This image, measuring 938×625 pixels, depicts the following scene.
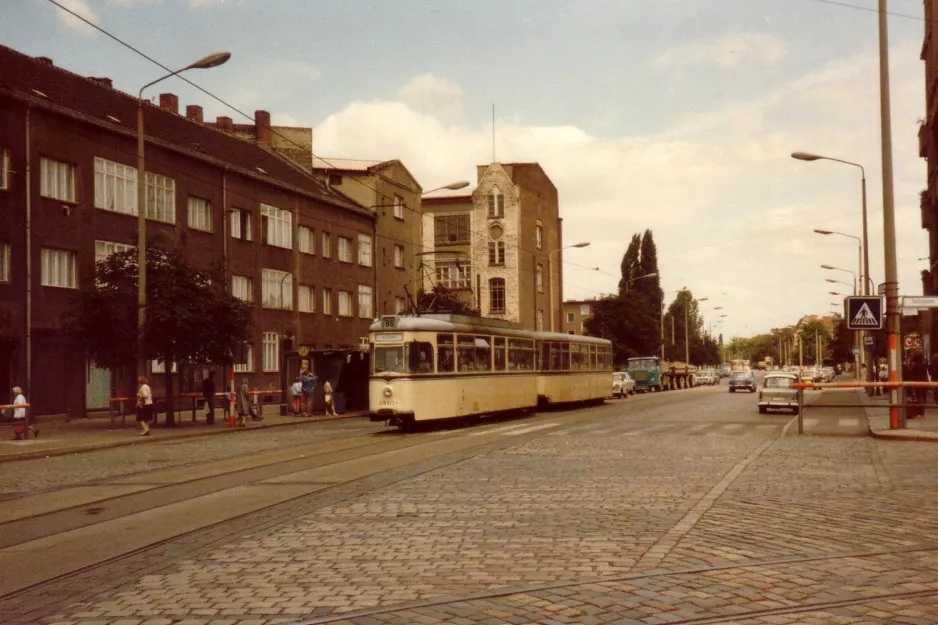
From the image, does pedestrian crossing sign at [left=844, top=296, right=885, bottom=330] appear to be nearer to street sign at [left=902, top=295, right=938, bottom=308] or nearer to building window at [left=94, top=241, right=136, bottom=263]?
street sign at [left=902, top=295, right=938, bottom=308]

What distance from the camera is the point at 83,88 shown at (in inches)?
1599

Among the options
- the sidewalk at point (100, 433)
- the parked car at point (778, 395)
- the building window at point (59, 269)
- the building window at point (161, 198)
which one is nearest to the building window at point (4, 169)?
the building window at point (59, 269)

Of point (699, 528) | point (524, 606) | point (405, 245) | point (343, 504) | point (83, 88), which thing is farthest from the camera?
point (405, 245)

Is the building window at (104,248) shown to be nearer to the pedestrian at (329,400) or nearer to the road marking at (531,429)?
the pedestrian at (329,400)

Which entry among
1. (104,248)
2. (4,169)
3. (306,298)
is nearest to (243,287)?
(306,298)

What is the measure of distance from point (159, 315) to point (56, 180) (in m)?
8.52

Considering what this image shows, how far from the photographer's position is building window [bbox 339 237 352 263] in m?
55.6

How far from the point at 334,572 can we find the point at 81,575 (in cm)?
195

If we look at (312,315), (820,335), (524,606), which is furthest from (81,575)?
(820,335)

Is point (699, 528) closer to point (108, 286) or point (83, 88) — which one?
point (108, 286)

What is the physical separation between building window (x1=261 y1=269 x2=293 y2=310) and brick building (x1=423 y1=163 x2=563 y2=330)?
29.1 metres

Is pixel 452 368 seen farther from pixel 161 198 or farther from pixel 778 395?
pixel 161 198

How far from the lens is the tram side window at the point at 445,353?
27031mm

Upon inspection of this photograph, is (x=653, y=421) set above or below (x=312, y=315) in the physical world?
below
